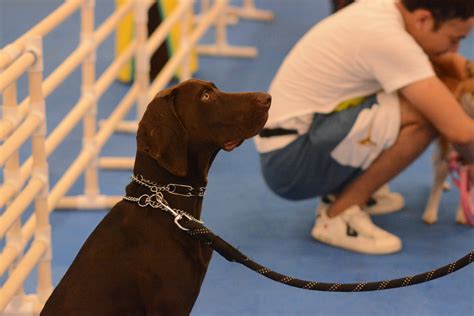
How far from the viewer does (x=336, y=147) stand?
131 inches

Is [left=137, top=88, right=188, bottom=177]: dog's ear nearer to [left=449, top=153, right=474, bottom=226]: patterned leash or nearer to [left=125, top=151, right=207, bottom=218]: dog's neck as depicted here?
[left=125, top=151, right=207, bottom=218]: dog's neck

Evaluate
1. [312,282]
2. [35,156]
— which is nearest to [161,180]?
[312,282]

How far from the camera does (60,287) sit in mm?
2092

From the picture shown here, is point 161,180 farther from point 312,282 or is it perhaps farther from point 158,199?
point 312,282

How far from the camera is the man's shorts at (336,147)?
329 cm

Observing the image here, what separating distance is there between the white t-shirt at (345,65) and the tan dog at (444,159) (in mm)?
281

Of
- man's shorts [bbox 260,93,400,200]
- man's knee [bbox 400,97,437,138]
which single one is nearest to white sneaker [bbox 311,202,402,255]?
man's shorts [bbox 260,93,400,200]

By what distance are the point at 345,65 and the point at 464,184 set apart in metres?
0.68

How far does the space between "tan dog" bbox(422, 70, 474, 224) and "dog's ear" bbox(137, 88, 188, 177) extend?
59.5 inches

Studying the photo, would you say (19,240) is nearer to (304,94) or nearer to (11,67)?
(11,67)

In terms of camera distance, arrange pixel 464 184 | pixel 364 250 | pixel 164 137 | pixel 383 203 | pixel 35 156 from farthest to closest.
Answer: pixel 383 203
pixel 464 184
pixel 364 250
pixel 35 156
pixel 164 137

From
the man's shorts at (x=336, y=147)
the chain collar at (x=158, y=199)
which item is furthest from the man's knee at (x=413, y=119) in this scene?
the chain collar at (x=158, y=199)

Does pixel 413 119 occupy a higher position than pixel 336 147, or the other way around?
pixel 413 119

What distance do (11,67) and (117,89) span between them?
2.74m
